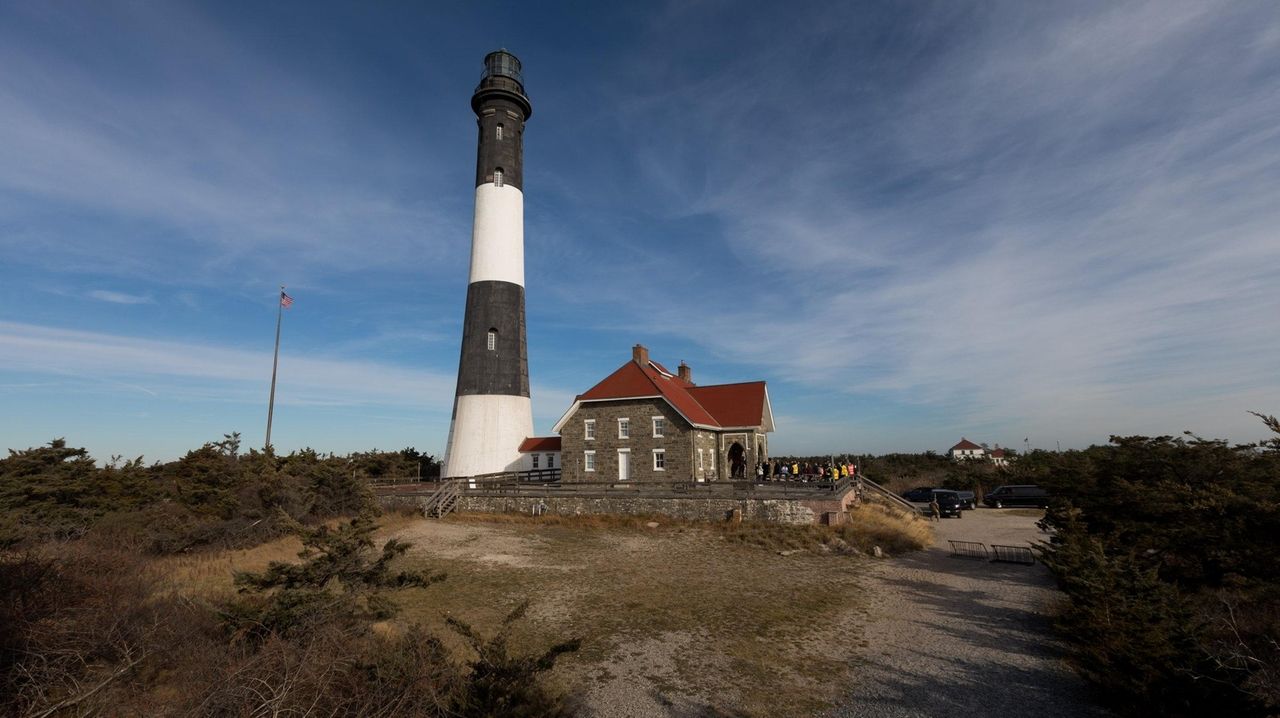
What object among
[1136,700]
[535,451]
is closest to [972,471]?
[535,451]

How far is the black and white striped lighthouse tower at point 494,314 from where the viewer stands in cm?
2712

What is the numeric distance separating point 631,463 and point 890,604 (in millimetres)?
15531

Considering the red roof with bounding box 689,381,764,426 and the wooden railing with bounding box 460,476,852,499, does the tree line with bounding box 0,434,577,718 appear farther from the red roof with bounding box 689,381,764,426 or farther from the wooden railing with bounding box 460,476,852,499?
the red roof with bounding box 689,381,764,426

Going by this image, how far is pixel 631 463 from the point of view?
87.4 ft

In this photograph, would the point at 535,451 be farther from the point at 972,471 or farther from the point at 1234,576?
the point at 972,471

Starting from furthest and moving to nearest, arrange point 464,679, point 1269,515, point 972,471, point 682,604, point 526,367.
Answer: point 972,471 → point 526,367 → point 682,604 → point 1269,515 → point 464,679

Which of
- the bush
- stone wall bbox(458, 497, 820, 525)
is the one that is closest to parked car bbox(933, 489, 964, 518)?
stone wall bbox(458, 497, 820, 525)

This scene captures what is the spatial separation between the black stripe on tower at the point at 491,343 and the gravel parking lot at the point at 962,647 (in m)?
18.8

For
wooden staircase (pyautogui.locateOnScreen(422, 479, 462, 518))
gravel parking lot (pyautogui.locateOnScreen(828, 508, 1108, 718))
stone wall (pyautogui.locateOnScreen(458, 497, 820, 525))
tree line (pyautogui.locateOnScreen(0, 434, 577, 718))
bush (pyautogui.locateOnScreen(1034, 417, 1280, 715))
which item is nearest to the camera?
tree line (pyautogui.locateOnScreen(0, 434, 577, 718))

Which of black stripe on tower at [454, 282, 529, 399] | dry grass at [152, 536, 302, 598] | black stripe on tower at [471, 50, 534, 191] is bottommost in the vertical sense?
dry grass at [152, 536, 302, 598]

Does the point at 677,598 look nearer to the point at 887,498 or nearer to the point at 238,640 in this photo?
the point at 238,640

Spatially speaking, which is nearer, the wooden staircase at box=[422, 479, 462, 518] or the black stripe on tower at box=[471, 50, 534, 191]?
the wooden staircase at box=[422, 479, 462, 518]

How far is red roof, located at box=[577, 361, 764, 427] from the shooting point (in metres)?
26.6

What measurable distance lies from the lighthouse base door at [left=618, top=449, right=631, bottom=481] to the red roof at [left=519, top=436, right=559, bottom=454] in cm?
454
